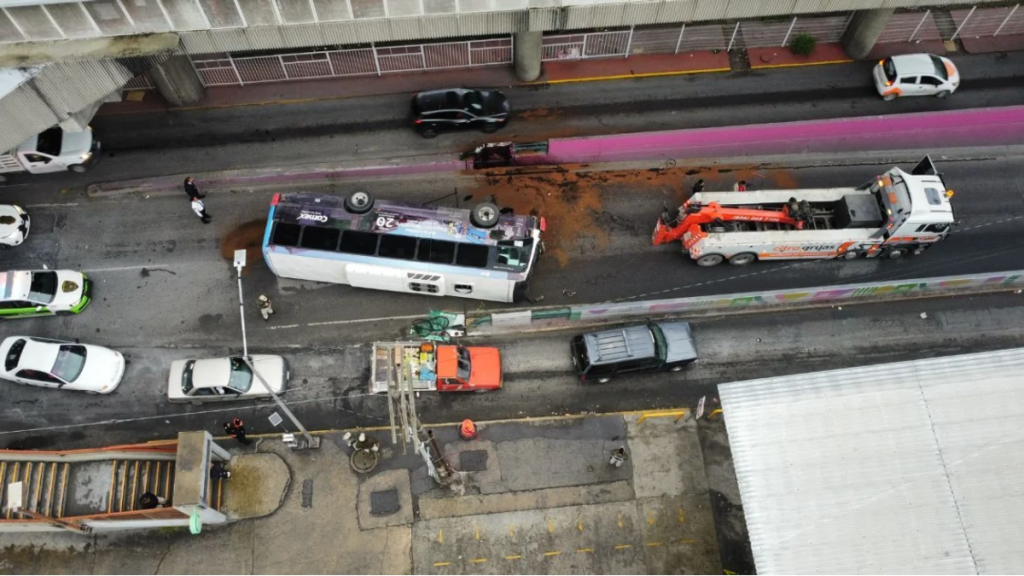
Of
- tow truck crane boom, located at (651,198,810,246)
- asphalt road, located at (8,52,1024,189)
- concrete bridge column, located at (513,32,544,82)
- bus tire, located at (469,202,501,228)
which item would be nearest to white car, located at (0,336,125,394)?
asphalt road, located at (8,52,1024,189)

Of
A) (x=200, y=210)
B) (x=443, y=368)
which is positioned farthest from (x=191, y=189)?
(x=443, y=368)

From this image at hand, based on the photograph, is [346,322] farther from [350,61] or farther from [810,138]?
[810,138]

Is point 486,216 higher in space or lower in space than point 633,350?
higher

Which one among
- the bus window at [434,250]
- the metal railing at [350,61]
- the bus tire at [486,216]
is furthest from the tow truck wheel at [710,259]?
the metal railing at [350,61]

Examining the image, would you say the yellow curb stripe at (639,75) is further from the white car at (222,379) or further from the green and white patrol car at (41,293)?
the green and white patrol car at (41,293)

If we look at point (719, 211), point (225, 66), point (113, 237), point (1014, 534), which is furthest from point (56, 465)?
point (1014, 534)

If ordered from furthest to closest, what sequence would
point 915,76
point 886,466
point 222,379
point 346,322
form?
point 915,76 < point 346,322 < point 222,379 < point 886,466
